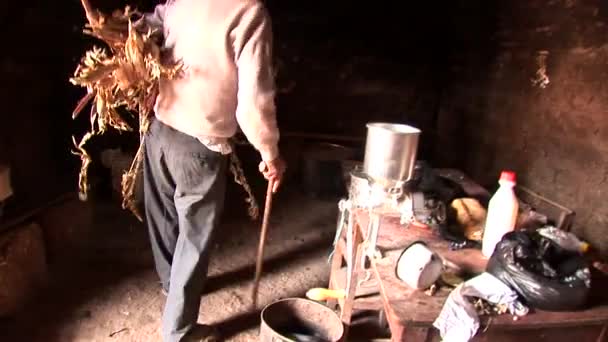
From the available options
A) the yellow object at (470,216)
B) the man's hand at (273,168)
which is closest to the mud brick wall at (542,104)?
the yellow object at (470,216)

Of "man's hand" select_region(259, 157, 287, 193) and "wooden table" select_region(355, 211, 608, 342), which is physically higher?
"man's hand" select_region(259, 157, 287, 193)

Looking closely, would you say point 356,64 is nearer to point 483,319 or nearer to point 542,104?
point 542,104

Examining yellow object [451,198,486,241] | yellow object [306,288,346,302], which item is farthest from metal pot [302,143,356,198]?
yellow object [451,198,486,241]

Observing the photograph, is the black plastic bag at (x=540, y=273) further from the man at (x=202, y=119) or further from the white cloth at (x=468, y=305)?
the man at (x=202, y=119)

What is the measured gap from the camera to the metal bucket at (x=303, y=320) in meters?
1.72

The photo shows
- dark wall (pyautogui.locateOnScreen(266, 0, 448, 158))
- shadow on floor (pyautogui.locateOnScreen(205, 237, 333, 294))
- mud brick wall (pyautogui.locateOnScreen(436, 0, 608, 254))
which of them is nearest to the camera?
mud brick wall (pyautogui.locateOnScreen(436, 0, 608, 254))

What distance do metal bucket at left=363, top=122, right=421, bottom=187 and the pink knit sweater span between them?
1.18 feet

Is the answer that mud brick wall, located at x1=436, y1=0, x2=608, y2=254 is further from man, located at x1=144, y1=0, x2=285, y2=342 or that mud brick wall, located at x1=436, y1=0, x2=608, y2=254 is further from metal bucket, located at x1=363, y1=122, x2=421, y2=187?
man, located at x1=144, y1=0, x2=285, y2=342

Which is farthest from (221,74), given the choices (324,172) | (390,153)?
(324,172)

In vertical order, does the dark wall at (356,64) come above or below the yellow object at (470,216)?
above

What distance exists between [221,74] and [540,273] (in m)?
1.16

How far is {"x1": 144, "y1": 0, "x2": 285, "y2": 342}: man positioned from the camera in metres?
1.48

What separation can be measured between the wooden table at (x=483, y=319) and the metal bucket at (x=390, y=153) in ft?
0.90

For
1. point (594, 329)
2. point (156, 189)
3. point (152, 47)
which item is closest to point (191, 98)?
point (152, 47)
